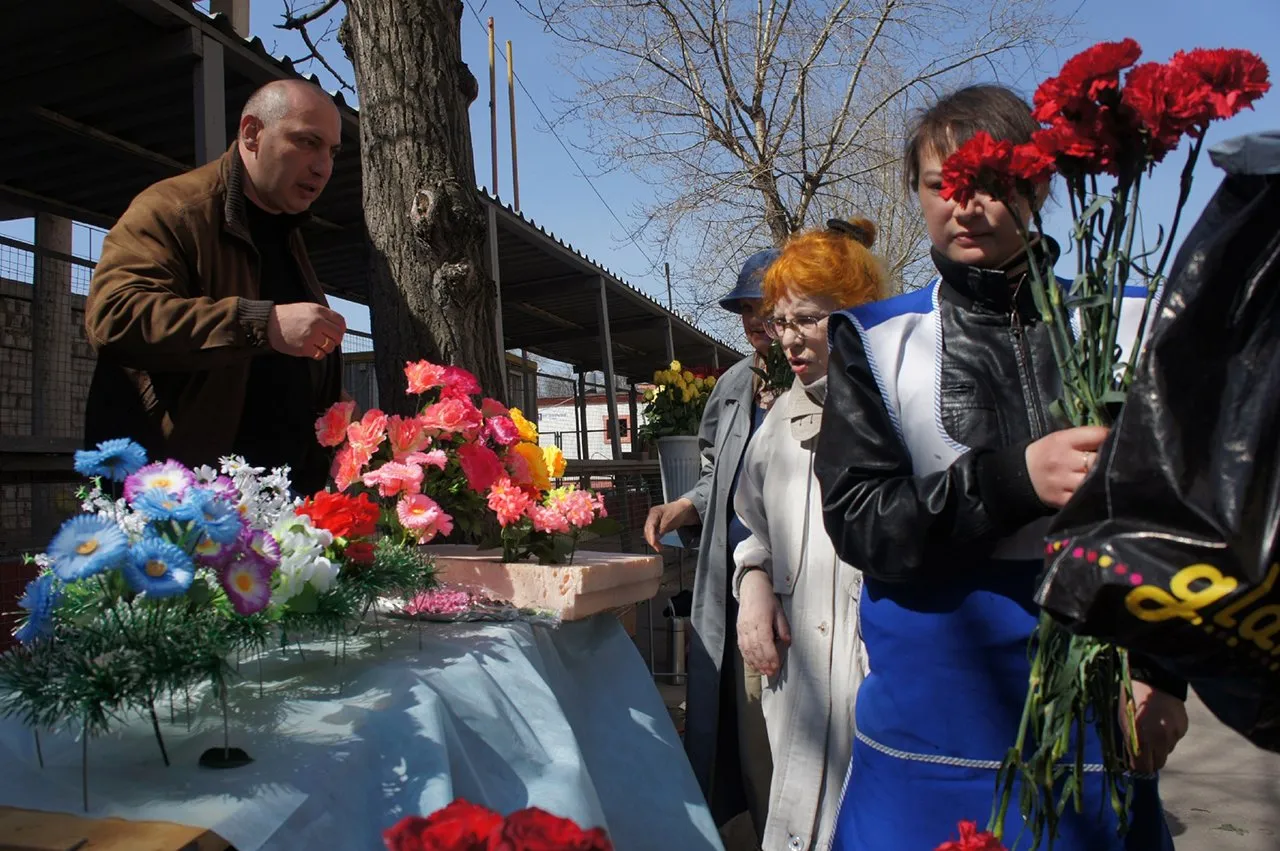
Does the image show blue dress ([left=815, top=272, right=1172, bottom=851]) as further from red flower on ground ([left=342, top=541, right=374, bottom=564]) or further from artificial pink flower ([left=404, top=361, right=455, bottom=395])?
artificial pink flower ([left=404, top=361, right=455, bottom=395])

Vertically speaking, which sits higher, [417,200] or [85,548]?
[417,200]

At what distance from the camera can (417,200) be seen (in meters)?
3.11

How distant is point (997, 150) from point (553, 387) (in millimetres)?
16060

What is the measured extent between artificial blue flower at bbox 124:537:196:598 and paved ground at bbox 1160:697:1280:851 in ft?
13.0

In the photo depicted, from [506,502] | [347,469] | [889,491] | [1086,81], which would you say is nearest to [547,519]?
[506,502]

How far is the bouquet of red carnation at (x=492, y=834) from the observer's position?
69 centimetres

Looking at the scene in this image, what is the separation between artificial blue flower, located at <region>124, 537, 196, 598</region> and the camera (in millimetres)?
1111

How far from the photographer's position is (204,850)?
984 millimetres

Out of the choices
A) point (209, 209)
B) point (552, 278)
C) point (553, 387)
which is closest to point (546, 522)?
point (209, 209)

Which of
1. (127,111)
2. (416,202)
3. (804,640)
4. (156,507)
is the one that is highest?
(127,111)

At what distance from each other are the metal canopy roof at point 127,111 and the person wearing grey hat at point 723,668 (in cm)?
136

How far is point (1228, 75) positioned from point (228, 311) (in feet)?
5.30

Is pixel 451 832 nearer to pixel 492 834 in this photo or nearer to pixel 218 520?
pixel 492 834

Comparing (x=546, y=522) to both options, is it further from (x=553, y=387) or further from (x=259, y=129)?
(x=553, y=387)
